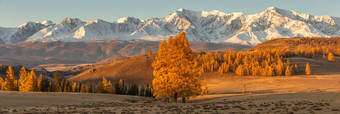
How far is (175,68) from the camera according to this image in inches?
1731

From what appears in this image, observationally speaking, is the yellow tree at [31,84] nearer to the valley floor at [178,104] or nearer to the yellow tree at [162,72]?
the valley floor at [178,104]

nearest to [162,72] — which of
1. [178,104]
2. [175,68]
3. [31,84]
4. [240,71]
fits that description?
[175,68]

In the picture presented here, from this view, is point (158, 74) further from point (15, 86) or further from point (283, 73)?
point (283, 73)

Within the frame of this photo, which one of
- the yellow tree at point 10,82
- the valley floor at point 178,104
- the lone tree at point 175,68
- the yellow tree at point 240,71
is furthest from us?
the yellow tree at point 240,71

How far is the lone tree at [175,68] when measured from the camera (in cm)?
4419

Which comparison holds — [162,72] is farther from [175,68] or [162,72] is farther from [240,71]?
[240,71]

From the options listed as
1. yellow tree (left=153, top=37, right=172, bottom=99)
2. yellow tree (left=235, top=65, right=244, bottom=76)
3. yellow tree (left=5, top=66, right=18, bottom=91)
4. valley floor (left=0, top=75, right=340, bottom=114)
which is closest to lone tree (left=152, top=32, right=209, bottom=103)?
yellow tree (left=153, top=37, right=172, bottom=99)

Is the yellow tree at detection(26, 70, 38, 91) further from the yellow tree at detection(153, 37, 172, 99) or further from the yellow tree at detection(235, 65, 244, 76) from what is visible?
the yellow tree at detection(235, 65, 244, 76)

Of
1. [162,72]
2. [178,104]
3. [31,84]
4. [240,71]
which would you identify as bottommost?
[178,104]

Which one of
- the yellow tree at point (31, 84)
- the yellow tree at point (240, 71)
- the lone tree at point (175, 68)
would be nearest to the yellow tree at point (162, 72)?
the lone tree at point (175, 68)

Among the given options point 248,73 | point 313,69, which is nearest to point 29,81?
point 248,73

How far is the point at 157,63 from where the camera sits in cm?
4459

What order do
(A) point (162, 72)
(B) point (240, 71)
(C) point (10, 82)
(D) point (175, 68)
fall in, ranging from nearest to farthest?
(D) point (175, 68) → (A) point (162, 72) → (C) point (10, 82) → (B) point (240, 71)

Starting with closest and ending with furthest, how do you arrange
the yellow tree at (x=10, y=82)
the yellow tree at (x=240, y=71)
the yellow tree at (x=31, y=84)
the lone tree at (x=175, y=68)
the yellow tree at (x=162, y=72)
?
1. the lone tree at (x=175, y=68)
2. the yellow tree at (x=162, y=72)
3. the yellow tree at (x=31, y=84)
4. the yellow tree at (x=10, y=82)
5. the yellow tree at (x=240, y=71)
